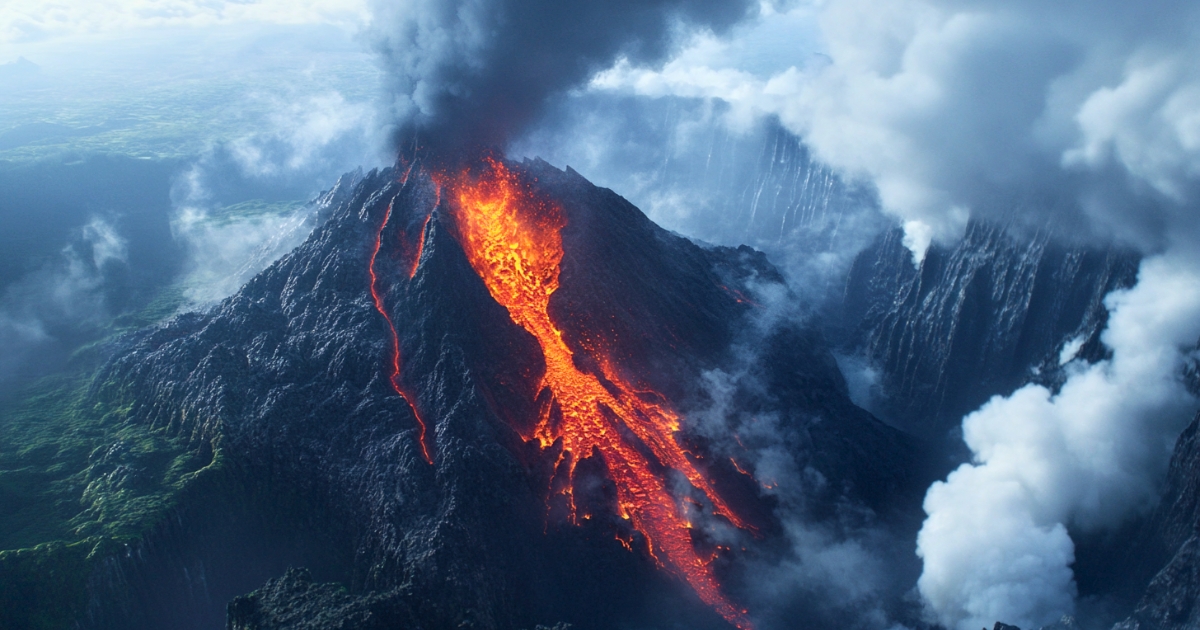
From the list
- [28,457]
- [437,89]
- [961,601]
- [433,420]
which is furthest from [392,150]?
[961,601]

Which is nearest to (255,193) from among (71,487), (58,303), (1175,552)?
(58,303)

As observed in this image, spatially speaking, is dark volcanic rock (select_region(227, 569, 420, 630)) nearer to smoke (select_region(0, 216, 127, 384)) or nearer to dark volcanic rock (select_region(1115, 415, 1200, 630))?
dark volcanic rock (select_region(1115, 415, 1200, 630))

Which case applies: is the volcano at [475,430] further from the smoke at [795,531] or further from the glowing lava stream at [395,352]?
the smoke at [795,531]

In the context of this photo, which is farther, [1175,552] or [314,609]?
[1175,552]

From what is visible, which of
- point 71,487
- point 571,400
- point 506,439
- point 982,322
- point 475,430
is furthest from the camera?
point 982,322

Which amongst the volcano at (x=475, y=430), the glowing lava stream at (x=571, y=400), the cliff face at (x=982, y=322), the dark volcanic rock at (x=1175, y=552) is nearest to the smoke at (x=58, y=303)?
the volcano at (x=475, y=430)

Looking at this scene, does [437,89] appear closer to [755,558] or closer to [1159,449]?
[755,558]

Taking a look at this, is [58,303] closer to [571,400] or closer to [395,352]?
[395,352]

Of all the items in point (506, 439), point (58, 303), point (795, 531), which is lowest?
point (795, 531)
